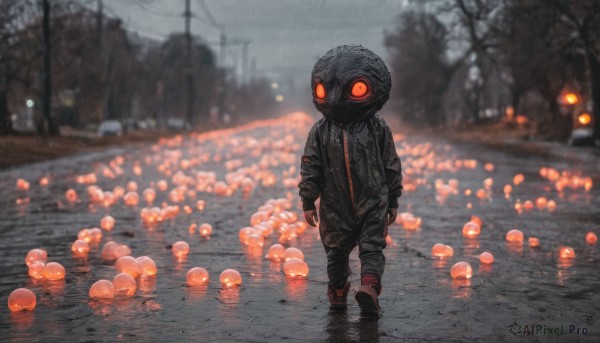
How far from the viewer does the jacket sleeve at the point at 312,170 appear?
5.95 metres

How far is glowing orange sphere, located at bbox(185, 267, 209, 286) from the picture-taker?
282 inches

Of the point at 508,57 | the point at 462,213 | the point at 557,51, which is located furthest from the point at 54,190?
the point at 508,57

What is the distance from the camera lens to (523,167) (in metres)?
24.2

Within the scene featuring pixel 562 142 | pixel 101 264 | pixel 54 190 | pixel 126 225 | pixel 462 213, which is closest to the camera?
Answer: pixel 101 264

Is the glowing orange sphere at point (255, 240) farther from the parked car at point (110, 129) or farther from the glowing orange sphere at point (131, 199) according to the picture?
the parked car at point (110, 129)

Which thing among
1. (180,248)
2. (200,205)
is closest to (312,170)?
(180,248)

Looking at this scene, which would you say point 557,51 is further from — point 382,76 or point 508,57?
point 382,76

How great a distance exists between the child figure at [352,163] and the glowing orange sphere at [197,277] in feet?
5.00

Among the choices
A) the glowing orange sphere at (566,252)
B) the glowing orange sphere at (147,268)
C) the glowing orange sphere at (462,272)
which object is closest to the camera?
the glowing orange sphere at (462,272)

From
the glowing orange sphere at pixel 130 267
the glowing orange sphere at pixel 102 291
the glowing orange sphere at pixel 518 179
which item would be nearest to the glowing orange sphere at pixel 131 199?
the glowing orange sphere at pixel 130 267

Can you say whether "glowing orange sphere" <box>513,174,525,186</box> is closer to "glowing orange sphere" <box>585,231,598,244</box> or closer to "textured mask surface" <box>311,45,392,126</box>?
"glowing orange sphere" <box>585,231,598,244</box>

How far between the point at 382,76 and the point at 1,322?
290cm

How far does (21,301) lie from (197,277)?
150 cm

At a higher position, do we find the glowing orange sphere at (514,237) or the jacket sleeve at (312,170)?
the jacket sleeve at (312,170)
